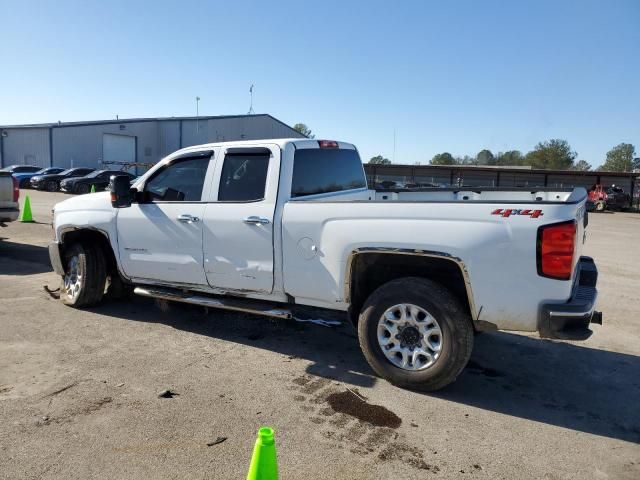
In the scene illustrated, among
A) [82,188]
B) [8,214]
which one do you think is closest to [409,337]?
[8,214]

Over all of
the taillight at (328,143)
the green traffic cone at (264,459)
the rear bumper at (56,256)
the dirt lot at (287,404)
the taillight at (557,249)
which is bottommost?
the dirt lot at (287,404)

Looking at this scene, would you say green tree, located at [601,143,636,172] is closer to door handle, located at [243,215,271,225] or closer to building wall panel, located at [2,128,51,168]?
building wall panel, located at [2,128,51,168]

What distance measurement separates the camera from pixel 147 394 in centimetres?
394

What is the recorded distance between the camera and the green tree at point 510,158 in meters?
89.6

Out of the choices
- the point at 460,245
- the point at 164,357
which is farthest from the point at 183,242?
the point at 460,245

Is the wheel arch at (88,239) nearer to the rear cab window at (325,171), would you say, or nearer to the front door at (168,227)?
the front door at (168,227)

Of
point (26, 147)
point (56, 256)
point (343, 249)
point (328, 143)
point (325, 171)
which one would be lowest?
point (56, 256)

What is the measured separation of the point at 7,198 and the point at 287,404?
349 inches

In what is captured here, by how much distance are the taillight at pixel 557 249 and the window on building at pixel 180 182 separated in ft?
10.8

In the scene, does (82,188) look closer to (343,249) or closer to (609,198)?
(343,249)

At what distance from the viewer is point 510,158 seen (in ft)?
307

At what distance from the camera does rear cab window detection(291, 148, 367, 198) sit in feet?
16.1

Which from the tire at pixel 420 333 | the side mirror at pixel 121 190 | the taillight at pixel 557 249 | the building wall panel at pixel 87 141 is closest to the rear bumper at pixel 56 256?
the side mirror at pixel 121 190

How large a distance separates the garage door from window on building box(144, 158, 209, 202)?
142ft
